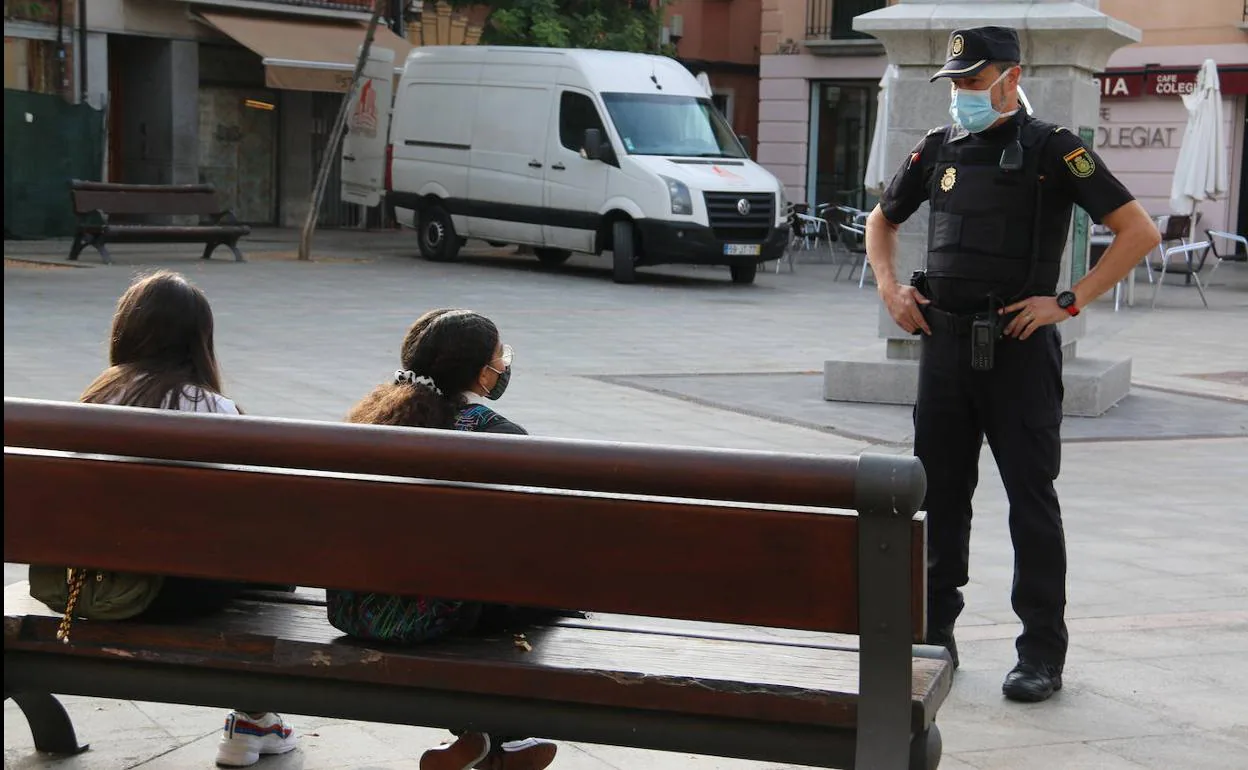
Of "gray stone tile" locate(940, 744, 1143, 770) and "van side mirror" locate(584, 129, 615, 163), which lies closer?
"gray stone tile" locate(940, 744, 1143, 770)

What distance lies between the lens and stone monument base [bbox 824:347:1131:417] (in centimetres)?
1009

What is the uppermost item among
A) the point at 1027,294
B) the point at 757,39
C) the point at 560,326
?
the point at 757,39

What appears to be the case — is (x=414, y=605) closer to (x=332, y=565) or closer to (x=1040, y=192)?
(x=332, y=565)

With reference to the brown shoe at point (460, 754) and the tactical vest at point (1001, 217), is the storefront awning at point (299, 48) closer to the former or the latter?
the tactical vest at point (1001, 217)

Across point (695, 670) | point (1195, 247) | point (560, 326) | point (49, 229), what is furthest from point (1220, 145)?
point (695, 670)

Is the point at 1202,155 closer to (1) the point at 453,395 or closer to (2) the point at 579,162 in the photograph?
(2) the point at 579,162

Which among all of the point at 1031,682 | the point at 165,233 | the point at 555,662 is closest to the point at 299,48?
the point at 165,233

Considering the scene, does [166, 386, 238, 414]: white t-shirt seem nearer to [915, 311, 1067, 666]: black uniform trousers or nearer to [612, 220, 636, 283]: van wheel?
[915, 311, 1067, 666]: black uniform trousers

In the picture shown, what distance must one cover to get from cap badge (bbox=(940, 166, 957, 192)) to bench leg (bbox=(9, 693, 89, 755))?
2.53 meters

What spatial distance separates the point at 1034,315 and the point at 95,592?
2.40 meters

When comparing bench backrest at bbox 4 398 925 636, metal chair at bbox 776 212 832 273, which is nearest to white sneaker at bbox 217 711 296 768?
bench backrest at bbox 4 398 925 636

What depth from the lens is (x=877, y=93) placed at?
1298 inches

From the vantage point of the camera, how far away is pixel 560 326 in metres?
14.8

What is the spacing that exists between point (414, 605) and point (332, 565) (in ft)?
0.78
